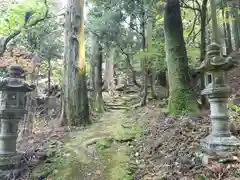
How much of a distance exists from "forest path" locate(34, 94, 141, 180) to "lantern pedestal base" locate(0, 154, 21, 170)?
49cm

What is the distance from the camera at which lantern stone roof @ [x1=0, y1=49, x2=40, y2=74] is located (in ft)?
29.9

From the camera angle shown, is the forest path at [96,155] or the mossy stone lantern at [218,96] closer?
the mossy stone lantern at [218,96]

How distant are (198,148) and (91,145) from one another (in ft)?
8.41

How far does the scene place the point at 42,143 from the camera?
19.6 ft

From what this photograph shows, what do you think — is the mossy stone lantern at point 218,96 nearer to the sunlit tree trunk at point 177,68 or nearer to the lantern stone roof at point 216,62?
the lantern stone roof at point 216,62

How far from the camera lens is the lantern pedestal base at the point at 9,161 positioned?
445cm

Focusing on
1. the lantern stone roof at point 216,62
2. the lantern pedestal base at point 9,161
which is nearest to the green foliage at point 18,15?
the lantern pedestal base at point 9,161

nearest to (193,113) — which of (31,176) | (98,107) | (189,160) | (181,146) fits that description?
(181,146)

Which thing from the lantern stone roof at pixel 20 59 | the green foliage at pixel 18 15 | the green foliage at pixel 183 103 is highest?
the green foliage at pixel 18 15

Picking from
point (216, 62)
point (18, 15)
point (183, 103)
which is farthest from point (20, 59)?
point (216, 62)

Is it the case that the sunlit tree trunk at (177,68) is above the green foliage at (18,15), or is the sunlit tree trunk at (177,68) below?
below

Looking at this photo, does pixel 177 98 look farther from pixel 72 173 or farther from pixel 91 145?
pixel 72 173

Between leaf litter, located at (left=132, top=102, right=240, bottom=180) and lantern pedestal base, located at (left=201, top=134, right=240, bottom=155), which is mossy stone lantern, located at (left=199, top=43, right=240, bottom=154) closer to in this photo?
lantern pedestal base, located at (left=201, top=134, right=240, bottom=155)

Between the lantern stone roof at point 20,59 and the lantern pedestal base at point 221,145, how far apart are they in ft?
26.2
